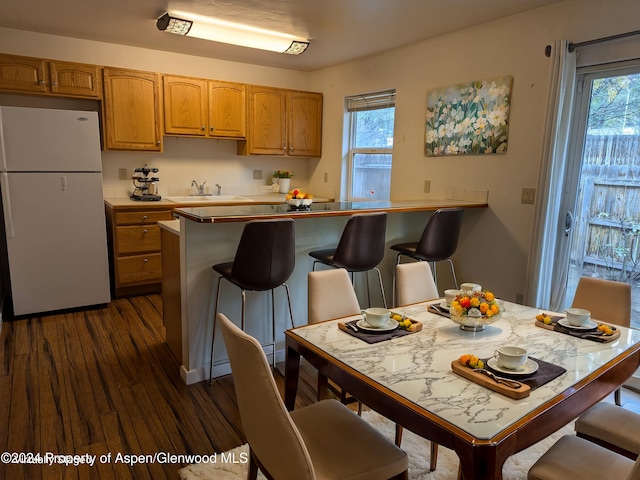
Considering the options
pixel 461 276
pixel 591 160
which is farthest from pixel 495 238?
pixel 591 160

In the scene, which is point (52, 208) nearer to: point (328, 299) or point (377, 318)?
point (328, 299)

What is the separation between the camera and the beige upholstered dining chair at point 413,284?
7.37ft

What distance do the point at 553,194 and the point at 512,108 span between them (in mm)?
761

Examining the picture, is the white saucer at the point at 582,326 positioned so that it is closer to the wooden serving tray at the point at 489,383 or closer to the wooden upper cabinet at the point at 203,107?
the wooden serving tray at the point at 489,383

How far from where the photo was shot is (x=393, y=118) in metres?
4.50

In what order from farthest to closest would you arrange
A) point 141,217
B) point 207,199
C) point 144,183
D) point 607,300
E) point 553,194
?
point 207,199, point 144,183, point 141,217, point 553,194, point 607,300

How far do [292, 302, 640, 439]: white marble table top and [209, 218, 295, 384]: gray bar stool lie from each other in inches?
32.0

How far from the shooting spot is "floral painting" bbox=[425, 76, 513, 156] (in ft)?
11.1

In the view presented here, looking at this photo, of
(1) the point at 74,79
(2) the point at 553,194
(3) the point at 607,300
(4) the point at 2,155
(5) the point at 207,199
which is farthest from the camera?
(5) the point at 207,199

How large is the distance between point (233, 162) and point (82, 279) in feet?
7.17

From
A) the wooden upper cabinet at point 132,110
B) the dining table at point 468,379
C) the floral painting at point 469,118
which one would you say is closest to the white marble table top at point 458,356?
the dining table at point 468,379

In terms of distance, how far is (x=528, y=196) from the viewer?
3252 mm

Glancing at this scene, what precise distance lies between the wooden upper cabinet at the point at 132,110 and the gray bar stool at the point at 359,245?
2.45 metres

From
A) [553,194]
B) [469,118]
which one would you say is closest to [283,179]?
[469,118]
